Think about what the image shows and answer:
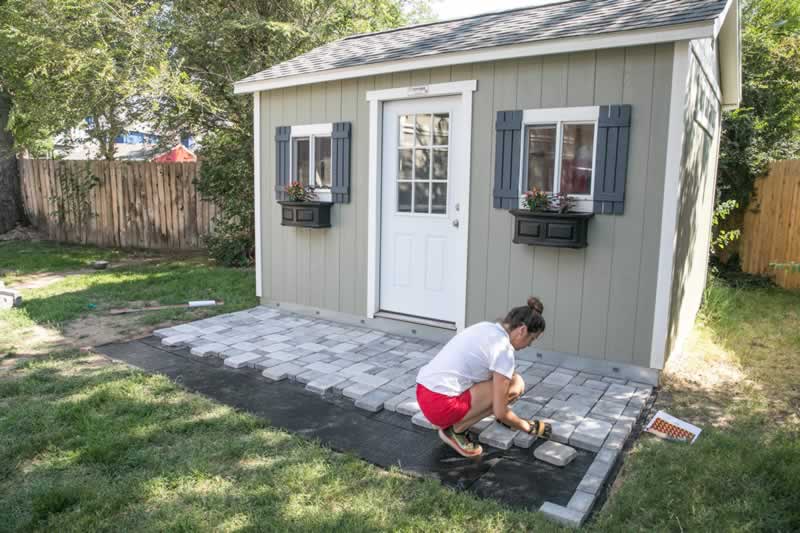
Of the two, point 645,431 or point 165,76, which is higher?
point 165,76

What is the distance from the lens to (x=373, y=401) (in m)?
3.78

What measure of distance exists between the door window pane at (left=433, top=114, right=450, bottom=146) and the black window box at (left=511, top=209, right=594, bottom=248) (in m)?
1.07

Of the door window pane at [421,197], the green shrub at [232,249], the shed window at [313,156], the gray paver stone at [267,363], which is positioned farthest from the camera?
A: the green shrub at [232,249]

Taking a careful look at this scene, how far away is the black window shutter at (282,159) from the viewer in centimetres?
621

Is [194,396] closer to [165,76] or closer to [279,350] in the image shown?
[279,350]

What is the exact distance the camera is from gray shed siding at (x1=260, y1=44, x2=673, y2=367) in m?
4.16

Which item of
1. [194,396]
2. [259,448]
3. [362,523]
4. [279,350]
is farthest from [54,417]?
[362,523]

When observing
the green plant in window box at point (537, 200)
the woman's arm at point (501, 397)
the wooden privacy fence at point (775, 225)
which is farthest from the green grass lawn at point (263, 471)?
the wooden privacy fence at point (775, 225)

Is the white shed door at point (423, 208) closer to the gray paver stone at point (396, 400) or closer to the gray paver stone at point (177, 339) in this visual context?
the gray paver stone at point (396, 400)

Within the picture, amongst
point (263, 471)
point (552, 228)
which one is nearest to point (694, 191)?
point (552, 228)

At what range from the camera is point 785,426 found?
3607 mm

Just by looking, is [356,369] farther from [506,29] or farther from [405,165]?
[506,29]

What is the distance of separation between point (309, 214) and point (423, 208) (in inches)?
48.7

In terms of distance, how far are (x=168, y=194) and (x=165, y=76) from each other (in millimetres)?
3706
